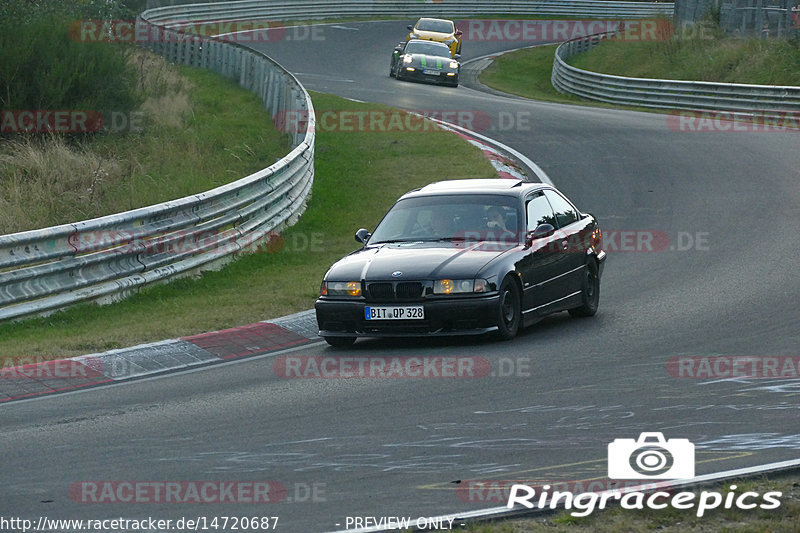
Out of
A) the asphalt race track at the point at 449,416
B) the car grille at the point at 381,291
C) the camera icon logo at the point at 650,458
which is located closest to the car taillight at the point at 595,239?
the asphalt race track at the point at 449,416

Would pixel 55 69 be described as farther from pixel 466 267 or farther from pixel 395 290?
pixel 466 267

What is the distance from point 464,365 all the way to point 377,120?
18.3 metres

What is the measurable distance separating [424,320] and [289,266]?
5486 millimetres

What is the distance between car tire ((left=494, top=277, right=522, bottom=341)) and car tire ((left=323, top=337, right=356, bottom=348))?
1327 mm

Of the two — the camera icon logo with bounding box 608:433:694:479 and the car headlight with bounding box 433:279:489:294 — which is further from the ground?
the camera icon logo with bounding box 608:433:694:479

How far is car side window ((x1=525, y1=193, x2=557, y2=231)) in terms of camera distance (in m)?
12.2

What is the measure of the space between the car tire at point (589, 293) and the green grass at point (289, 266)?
279 centimetres

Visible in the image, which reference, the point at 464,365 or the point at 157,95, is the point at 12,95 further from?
the point at 464,365

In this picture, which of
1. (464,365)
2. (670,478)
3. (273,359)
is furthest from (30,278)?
(670,478)

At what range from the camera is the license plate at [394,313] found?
10.9 meters

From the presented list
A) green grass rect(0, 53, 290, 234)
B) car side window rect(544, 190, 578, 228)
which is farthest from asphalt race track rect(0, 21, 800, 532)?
green grass rect(0, 53, 290, 234)

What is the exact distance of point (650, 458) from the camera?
6.75 metres

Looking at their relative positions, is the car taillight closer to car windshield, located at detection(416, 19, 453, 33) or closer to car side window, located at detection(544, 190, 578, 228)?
car side window, located at detection(544, 190, 578, 228)

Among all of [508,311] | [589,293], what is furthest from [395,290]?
[589,293]
